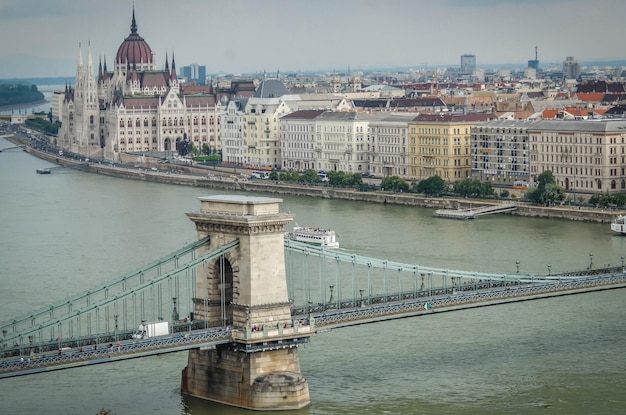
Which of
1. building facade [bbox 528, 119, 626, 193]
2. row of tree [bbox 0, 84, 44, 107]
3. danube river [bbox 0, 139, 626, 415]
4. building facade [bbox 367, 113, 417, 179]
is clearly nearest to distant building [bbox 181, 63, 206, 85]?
row of tree [bbox 0, 84, 44, 107]

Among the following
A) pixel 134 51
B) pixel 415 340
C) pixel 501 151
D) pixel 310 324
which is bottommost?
pixel 415 340

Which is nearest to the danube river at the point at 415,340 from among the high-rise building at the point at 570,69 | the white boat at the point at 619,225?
the white boat at the point at 619,225

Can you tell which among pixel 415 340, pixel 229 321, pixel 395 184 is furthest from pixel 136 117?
pixel 229 321

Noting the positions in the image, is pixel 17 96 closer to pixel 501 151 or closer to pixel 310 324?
pixel 501 151

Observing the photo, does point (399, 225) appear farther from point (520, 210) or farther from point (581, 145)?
point (581, 145)

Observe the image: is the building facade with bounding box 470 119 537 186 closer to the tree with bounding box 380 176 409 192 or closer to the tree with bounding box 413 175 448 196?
the tree with bounding box 413 175 448 196

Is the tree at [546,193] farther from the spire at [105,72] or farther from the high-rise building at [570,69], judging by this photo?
the high-rise building at [570,69]

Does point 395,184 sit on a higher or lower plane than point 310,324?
higher
